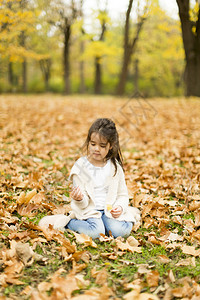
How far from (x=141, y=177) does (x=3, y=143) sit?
9.44 ft

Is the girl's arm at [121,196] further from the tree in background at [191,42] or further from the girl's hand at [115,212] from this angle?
the tree in background at [191,42]

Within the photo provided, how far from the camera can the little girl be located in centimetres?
253

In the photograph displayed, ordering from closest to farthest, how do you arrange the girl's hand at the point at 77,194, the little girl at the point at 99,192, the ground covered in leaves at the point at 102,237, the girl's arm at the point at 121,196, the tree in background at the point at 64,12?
1. the ground covered in leaves at the point at 102,237
2. the girl's hand at the point at 77,194
3. the little girl at the point at 99,192
4. the girl's arm at the point at 121,196
5. the tree in background at the point at 64,12

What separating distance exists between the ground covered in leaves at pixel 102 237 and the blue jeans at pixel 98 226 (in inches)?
2.9

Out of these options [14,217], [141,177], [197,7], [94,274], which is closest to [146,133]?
[141,177]

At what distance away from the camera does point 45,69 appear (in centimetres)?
3027

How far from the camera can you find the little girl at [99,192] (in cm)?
253

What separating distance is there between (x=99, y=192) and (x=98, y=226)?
0.36 metres

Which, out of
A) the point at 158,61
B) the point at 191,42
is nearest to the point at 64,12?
the point at 158,61

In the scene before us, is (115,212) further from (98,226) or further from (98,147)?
(98,147)

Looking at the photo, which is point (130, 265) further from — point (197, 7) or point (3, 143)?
point (197, 7)

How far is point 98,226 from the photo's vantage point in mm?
2514

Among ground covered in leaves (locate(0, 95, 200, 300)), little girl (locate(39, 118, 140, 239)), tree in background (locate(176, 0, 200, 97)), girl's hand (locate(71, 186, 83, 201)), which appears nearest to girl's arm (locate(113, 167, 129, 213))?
little girl (locate(39, 118, 140, 239))

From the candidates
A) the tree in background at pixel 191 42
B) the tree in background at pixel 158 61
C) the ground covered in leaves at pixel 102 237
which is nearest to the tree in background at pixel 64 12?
the tree in background at pixel 158 61
